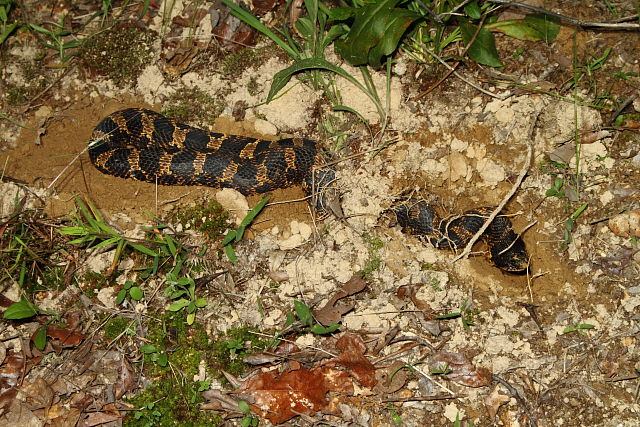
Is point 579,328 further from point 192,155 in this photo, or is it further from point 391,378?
point 192,155

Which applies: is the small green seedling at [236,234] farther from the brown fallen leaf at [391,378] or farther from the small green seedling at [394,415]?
the small green seedling at [394,415]

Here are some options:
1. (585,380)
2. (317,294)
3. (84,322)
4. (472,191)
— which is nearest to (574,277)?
(585,380)

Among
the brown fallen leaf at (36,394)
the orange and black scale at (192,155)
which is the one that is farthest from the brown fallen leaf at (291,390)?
the orange and black scale at (192,155)

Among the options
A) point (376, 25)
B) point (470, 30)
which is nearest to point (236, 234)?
point (376, 25)

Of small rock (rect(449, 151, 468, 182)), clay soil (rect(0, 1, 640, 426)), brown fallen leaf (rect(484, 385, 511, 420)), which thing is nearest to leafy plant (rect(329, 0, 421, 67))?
clay soil (rect(0, 1, 640, 426))

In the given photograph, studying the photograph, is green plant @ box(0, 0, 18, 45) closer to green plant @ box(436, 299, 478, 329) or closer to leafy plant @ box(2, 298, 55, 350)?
leafy plant @ box(2, 298, 55, 350)

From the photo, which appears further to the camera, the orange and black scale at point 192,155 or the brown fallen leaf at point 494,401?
the orange and black scale at point 192,155
